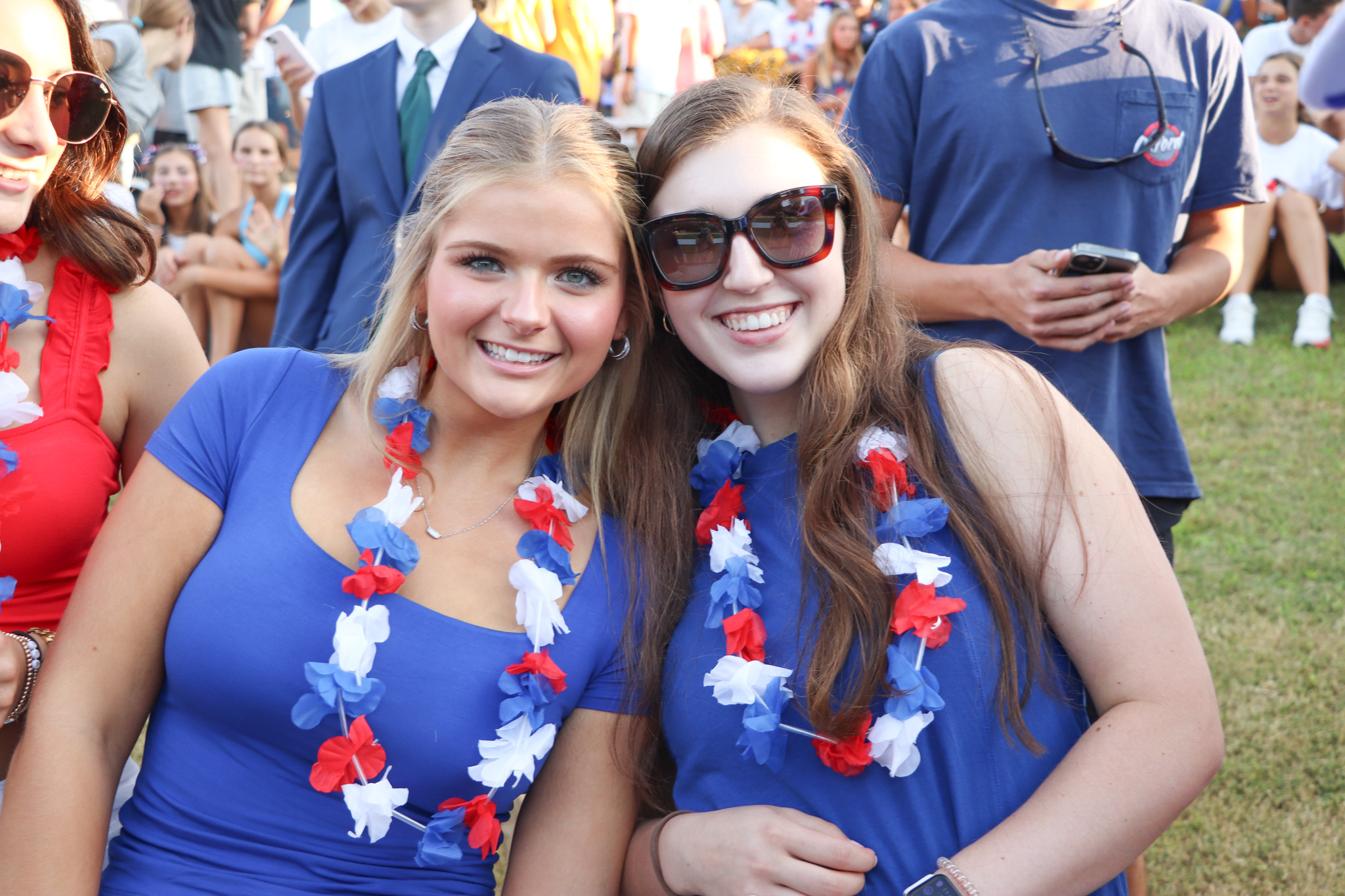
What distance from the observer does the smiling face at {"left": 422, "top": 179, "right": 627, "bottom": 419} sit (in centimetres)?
188

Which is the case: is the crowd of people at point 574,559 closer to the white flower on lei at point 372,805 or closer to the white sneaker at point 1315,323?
the white flower on lei at point 372,805

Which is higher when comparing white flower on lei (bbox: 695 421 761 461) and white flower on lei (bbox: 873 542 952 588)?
white flower on lei (bbox: 695 421 761 461)

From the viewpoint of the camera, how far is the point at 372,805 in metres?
1.77

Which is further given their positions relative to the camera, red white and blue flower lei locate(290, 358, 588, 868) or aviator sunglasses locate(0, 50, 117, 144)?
aviator sunglasses locate(0, 50, 117, 144)

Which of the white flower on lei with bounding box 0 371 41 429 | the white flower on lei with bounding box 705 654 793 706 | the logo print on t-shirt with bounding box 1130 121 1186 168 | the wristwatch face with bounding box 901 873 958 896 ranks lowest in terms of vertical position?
the wristwatch face with bounding box 901 873 958 896

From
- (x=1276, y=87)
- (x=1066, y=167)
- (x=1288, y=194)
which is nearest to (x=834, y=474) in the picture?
(x=1066, y=167)

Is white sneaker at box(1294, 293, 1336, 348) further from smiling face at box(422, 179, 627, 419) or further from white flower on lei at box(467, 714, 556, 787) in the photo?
white flower on lei at box(467, 714, 556, 787)

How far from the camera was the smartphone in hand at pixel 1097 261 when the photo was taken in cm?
236

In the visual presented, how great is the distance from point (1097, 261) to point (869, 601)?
42.6 inches

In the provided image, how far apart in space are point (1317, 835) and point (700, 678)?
2.15 meters

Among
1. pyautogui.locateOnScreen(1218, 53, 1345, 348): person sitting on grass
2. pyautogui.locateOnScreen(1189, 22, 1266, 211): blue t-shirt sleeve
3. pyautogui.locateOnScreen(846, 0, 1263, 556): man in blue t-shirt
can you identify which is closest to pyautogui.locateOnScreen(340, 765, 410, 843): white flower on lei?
pyautogui.locateOnScreen(846, 0, 1263, 556): man in blue t-shirt

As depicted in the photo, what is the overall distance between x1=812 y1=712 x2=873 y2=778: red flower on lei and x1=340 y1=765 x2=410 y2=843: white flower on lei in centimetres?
70

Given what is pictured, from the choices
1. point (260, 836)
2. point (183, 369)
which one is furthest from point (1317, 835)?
point (183, 369)

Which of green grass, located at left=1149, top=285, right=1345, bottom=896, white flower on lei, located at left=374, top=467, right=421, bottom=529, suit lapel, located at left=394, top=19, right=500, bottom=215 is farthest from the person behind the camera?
suit lapel, located at left=394, top=19, right=500, bottom=215
